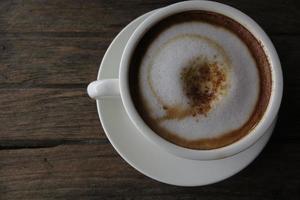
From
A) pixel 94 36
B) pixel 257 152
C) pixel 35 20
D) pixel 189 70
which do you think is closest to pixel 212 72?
pixel 189 70

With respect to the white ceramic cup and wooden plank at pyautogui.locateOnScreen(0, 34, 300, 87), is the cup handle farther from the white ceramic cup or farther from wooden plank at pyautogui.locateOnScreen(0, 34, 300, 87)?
wooden plank at pyautogui.locateOnScreen(0, 34, 300, 87)

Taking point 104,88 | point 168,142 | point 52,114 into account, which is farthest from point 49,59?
point 168,142

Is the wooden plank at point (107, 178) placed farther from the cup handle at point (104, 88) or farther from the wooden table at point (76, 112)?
the cup handle at point (104, 88)

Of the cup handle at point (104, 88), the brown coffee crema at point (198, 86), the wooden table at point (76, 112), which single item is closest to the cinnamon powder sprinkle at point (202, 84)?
the brown coffee crema at point (198, 86)

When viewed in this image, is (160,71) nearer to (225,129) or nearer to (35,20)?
(225,129)

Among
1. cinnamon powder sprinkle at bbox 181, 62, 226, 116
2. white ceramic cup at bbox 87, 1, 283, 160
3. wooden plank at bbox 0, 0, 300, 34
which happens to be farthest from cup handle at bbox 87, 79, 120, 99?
wooden plank at bbox 0, 0, 300, 34
